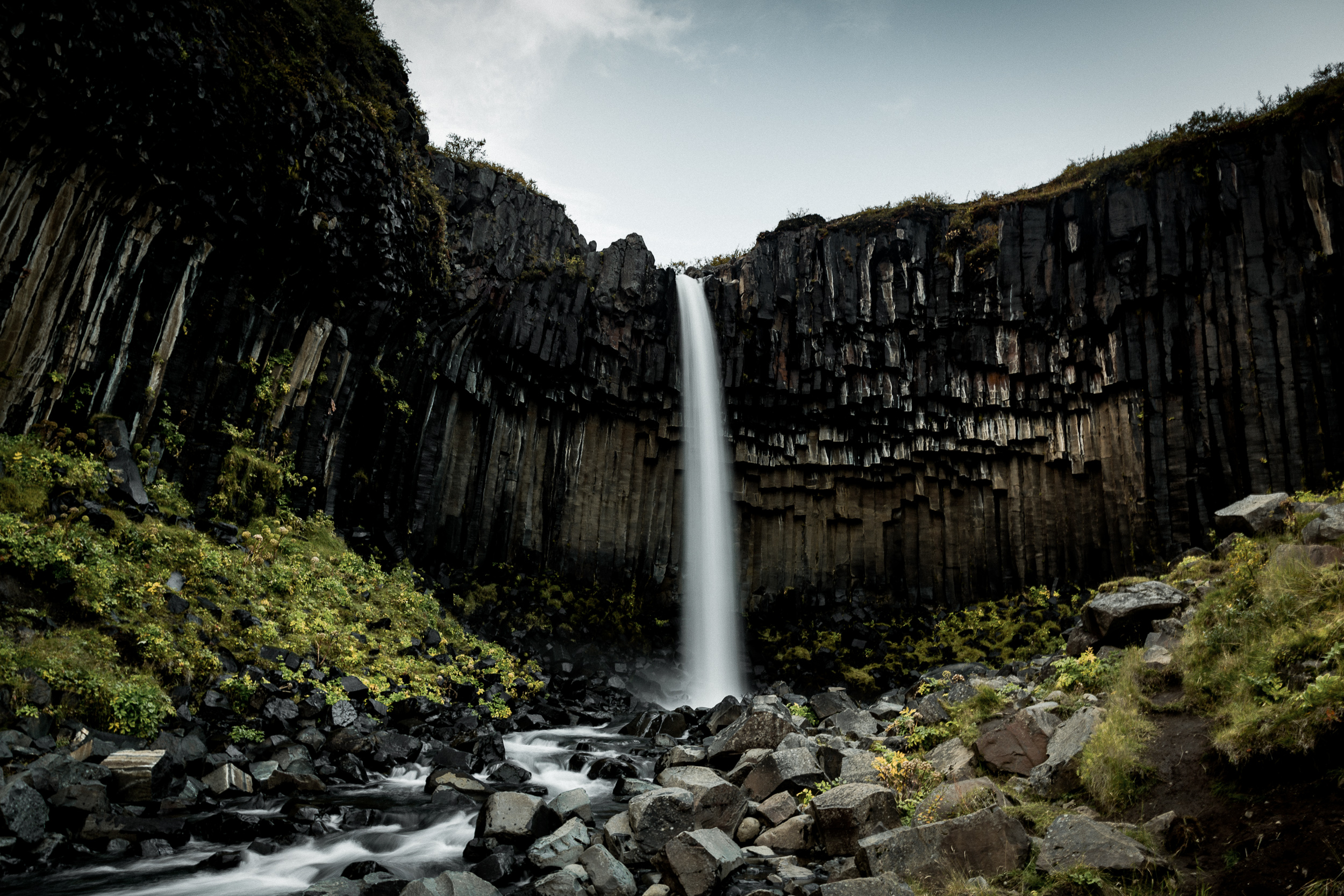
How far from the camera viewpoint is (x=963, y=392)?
76.0 ft

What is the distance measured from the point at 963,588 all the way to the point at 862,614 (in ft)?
11.3

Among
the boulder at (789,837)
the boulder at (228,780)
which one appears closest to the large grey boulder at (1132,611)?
the boulder at (789,837)

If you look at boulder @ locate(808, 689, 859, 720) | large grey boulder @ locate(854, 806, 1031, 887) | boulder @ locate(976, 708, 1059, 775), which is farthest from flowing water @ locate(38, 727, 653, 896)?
boulder @ locate(976, 708, 1059, 775)

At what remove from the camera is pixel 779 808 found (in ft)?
24.7

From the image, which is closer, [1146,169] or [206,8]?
[206,8]

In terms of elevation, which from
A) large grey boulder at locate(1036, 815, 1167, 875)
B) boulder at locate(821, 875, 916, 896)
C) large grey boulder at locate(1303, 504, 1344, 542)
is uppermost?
large grey boulder at locate(1303, 504, 1344, 542)

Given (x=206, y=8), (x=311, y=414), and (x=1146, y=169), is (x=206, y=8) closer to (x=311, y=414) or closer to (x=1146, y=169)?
(x=311, y=414)

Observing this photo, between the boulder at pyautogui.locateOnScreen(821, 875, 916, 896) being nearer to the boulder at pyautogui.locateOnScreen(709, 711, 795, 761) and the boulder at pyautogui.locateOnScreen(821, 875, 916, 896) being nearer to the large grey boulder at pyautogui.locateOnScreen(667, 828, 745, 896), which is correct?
the large grey boulder at pyautogui.locateOnScreen(667, 828, 745, 896)

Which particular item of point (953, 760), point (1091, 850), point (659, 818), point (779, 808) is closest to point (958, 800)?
point (953, 760)

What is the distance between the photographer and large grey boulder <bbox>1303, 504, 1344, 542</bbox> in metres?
7.81

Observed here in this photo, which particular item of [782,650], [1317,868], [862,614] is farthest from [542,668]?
[1317,868]

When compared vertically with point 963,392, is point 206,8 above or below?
above

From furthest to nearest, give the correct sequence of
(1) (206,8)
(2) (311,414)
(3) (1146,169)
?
(3) (1146,169) → (2) (311,414) → (1) (206,8)

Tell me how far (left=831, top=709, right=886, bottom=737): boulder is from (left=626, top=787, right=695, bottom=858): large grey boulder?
3.88m
